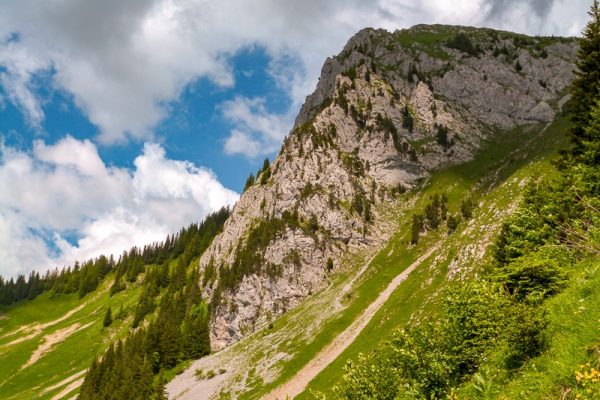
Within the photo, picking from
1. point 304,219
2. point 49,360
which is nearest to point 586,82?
point 304,219

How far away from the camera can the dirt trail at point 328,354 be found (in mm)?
79600

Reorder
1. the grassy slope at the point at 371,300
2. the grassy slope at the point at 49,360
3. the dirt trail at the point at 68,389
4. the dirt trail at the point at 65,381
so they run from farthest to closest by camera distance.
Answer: the grassy slope at the point at 49,360 → the dirt trail at the point at 65,381 → the dirt trail at the point at 68,389 → the grassy slope at the point at 371,300

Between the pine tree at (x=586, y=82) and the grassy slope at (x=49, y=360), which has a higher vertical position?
the grassy slope at (x=49, y=360)

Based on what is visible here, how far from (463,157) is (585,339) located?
7603 inches

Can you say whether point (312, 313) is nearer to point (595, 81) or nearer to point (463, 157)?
point (595, 81)

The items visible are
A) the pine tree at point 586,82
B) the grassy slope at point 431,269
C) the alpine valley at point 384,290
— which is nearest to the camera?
the alpine valley at point 384,290

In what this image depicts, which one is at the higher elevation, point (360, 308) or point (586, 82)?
point (586, 82)

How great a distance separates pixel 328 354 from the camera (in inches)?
3455

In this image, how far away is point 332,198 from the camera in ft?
555

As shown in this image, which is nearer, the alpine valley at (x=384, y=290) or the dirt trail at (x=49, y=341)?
the alpine valley at (x=384, y=290)

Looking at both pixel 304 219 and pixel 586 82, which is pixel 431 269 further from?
pixel 304 219

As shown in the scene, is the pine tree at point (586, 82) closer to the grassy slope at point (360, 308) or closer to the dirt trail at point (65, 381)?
the grassy slope at point (360, 308)

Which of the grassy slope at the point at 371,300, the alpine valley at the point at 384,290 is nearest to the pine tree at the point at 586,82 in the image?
the alpine valley at the point at 384,290

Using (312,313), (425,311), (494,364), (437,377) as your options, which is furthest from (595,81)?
(312,313)
